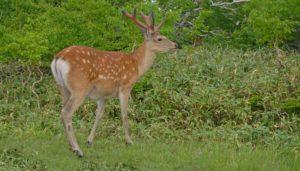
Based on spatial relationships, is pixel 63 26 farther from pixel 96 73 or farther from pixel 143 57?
pixel 96 73

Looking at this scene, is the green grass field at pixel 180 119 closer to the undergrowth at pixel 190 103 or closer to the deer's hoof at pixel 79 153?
the undergrowth at pixel 190 103

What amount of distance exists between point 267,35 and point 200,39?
15.1ft

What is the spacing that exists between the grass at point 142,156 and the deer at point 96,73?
34 cm

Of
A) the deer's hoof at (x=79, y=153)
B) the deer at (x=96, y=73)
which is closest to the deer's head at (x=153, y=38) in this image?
the deer at (x=96, y=73)

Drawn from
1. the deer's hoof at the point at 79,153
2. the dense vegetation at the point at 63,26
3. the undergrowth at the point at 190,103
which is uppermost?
the dense vegetation at the point at 63,26

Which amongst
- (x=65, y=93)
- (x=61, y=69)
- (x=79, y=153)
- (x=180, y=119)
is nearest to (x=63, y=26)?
(x=180, y=119)

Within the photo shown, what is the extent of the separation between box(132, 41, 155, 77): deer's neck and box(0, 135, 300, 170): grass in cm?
128

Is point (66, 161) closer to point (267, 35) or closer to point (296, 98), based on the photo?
point (296, 98)

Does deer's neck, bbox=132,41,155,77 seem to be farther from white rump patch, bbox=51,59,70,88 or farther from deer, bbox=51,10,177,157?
white rump patch, bbox=51,59,70,88

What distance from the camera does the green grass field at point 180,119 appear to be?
28.3 feet

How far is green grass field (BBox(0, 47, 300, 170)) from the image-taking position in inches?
339

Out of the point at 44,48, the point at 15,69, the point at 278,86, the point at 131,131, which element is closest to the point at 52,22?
the point at 44,48

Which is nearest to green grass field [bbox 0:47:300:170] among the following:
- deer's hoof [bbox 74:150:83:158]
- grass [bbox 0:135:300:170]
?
grass [bbox 0:135:300:170]

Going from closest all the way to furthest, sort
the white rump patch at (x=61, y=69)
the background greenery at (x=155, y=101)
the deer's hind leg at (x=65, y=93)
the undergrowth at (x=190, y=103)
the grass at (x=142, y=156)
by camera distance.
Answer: the grass at (x=142, y=156), the background greenery at (x=155, y=101), the white rump patch at (x=61, y=69), the deer's hind leg at (x=65, y=93), the undergrowth at (x=190, y=103)
